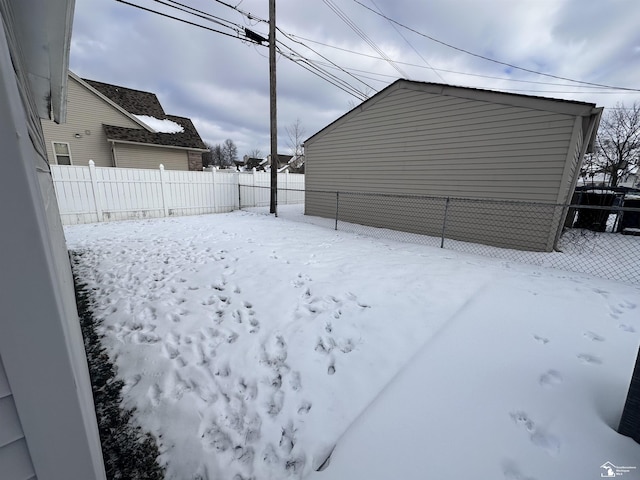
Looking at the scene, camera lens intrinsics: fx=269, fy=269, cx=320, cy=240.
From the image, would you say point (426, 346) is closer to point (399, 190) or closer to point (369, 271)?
point (369, 271)

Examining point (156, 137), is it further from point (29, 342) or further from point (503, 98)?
point (29, 342)

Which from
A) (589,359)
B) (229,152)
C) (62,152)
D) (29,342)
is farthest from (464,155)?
(229,152)

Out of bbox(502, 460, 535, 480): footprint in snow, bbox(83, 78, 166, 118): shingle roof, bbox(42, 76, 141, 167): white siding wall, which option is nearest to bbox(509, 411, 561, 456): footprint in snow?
bbox(502, 460, 535, 480): footprint in snow

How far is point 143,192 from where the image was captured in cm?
941

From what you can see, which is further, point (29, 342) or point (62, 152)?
point (62, 152)

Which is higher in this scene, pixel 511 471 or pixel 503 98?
pixel 503 98

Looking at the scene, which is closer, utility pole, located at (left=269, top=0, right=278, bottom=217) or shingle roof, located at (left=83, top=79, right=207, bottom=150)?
utility pole, located at (left=269, top=0, right=278, bottom=217)

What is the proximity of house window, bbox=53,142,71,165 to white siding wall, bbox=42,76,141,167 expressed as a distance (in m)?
0.14

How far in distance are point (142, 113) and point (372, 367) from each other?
724 inches

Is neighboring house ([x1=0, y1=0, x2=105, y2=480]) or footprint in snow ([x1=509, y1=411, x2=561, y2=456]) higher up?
neighboring house ([x1=0, y1=0, x2=105, y2=480])

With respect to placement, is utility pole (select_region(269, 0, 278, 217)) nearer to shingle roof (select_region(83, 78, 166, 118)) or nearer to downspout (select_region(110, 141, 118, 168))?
downspout (select_region(110, 141, 118, 168))

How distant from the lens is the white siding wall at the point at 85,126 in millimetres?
11742

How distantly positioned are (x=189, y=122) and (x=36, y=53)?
17.0 m

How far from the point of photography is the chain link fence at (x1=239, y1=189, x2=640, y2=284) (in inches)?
216
